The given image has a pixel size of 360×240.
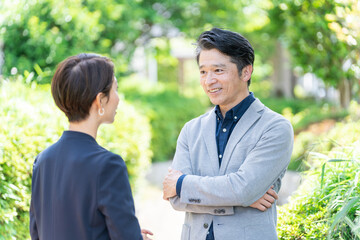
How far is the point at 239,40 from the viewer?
A: 2.55 metres

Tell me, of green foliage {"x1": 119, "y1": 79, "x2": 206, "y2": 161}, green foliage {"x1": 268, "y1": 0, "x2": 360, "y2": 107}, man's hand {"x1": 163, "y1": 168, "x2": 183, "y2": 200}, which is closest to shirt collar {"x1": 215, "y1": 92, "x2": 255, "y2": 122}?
man's hand {"x1": 163, "y1": 168, "x2": 183, "y2": 200}

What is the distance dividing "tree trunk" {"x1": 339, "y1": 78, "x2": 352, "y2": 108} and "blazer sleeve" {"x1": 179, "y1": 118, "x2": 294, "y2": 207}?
891 centimetres

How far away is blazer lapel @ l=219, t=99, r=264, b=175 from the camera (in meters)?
2.49

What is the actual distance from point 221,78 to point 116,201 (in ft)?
3.60

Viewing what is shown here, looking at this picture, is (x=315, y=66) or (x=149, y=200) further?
(x=315, y=66)

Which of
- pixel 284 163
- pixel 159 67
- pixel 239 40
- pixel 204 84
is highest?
pixel 239 40

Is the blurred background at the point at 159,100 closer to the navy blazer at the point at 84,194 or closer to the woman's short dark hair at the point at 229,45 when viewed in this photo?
the woman's short dark hair at the point at 229,45

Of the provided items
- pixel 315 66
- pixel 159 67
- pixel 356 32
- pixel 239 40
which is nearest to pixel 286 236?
pixel 239 40

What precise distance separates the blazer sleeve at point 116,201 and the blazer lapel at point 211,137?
2.56 ft

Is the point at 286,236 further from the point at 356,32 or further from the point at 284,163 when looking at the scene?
the point at 356,32

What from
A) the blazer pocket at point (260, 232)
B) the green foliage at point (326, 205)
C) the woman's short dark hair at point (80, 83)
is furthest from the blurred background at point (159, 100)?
the woman's short dark hair at point (80, 83)

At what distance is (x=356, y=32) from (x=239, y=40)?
4304 mm

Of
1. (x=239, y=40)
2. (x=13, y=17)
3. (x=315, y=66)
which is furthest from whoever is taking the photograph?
(x=315, y=66)

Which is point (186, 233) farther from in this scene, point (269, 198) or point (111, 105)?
point (111, 105)
